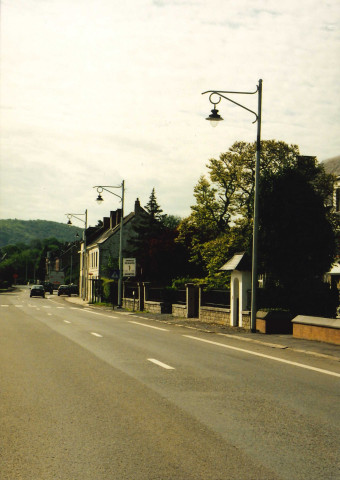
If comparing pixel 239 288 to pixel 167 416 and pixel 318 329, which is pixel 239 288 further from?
pixel 167 416

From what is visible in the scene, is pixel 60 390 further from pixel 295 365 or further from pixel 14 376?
pixel 295 365

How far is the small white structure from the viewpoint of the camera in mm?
24328

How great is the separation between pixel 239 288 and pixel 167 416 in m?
17.7

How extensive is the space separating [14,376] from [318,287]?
14.6 m

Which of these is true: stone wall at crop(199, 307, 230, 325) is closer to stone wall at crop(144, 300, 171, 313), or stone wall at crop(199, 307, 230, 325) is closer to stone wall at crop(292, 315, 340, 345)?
stone wall at crop(292, 315, 340, 345)

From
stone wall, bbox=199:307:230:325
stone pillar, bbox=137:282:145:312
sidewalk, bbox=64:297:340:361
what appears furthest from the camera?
stone pillar, bbox=137:282:145:312

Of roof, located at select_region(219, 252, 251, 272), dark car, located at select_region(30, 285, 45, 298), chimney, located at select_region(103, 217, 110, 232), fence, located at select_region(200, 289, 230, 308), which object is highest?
chimney, located at select_region(103, 217, 110, 232)

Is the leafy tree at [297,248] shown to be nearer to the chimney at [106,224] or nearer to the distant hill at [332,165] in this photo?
the distant hill at [332,165]

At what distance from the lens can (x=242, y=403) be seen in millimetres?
8391

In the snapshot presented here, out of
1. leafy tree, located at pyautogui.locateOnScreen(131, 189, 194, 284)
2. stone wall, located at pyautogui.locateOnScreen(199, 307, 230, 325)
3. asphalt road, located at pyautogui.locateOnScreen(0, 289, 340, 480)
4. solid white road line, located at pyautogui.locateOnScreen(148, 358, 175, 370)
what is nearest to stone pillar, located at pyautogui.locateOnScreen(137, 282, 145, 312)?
stone wall, located at pyautogui.locateOnScreen(199, 307, 230, 325)

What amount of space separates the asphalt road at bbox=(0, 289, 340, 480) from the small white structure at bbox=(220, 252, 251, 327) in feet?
32.2

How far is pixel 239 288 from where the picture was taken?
25.0 metres

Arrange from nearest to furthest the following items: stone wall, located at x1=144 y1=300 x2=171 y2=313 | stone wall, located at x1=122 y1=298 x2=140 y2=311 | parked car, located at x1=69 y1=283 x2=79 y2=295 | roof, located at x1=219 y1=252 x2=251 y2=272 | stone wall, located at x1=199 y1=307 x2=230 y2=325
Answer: roof, located at x1=219 y1=252 x2=251 y2=272 → stone wall, located at x1=199 y1=307 x2=230 y2=325 → stone wall, located at x1=144 y1=300 x2=171 y2=313 → stone wall, located at x1=122 y1=298 x2=140 y2=311 → parked car, located at x1=69 y1=283 x2=79 y2=295

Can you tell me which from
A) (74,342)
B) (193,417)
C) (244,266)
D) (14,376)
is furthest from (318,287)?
(193,417)
